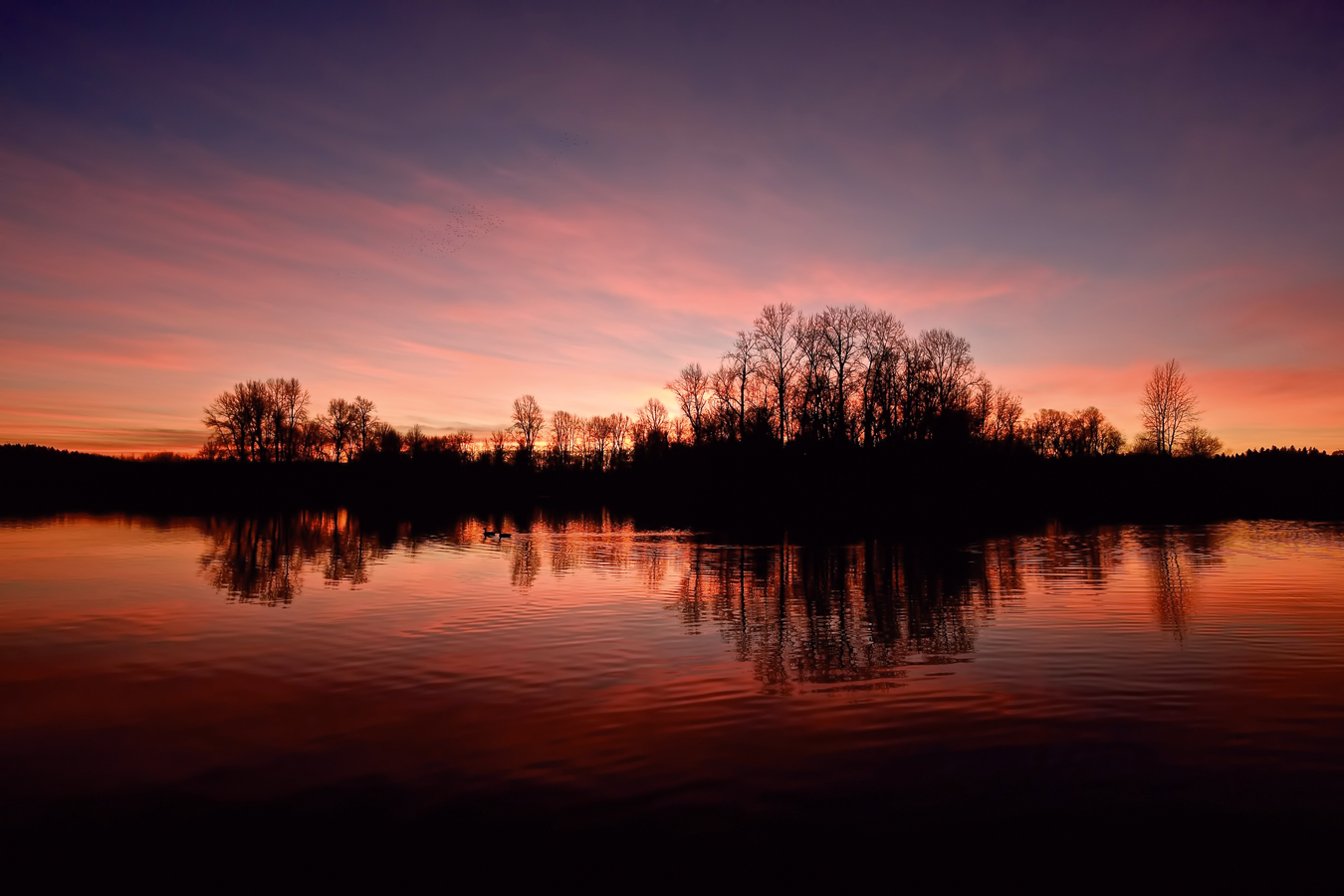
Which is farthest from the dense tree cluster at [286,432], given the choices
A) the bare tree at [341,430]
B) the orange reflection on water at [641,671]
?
the orange reflection on water at [641,671]

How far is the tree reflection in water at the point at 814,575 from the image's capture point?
1356 cm

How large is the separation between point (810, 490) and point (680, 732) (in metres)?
54.1

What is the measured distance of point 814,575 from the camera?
23.4 m

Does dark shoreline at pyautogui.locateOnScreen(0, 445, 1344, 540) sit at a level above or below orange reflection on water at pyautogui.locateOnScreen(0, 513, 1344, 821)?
above

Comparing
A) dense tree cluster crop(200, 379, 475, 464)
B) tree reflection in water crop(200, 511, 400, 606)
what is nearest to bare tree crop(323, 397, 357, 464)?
dense tree cluster crop(200, 379, 475, 464)

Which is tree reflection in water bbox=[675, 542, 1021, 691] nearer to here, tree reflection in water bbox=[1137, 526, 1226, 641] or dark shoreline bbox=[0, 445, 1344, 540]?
tree reflection in water bbox=[1137, 526, 1226, 641]

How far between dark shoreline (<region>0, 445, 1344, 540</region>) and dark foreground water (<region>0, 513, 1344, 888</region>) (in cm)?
2246

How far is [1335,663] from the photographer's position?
11484 mm

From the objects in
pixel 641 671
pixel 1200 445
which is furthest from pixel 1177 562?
pixel 1200 445

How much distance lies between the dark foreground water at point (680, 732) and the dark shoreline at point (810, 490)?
22460mm

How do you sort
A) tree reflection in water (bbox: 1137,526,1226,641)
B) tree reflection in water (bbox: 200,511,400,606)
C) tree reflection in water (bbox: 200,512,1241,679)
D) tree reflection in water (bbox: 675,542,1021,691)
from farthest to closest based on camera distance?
1. tree reflection in water (bbox: 200,511,400,606)
2. tree reflection in water (bbox: 1137,526,1226,641)
3. tree reflection in water (bbox: 200,512,1241,679)
4. tree reflection in water (bbox: 675,542,1021,691)

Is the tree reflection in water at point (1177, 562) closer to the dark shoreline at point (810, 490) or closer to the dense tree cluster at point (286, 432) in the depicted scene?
the dark shoreline at point (810, 490)

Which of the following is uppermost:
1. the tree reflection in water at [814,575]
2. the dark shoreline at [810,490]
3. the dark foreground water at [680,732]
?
the dark shoreline at [810,490]

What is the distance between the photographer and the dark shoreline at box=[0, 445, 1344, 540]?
53.4m
